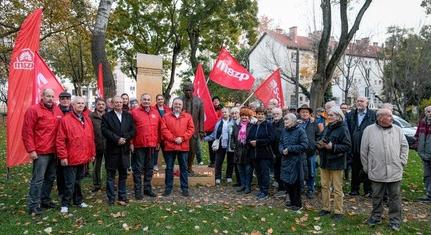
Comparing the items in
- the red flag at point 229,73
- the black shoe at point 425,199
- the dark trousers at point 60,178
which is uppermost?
the red flag at point 229,73

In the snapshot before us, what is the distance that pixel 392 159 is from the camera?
21.7ft

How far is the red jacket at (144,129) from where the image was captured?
26.8 ft

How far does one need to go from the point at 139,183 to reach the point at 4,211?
2470mm

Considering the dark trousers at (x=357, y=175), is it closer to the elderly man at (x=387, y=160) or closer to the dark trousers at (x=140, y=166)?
the elderly man at (x=387, y=160)

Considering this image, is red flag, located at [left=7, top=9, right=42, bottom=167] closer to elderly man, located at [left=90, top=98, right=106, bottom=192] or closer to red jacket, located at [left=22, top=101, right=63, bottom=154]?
elderly man, located at [left=90, top=98, right=106, bottom=192]

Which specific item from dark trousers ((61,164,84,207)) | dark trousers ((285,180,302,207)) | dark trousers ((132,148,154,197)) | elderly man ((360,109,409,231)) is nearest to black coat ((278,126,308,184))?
dark trousers ((285,180,302,207))

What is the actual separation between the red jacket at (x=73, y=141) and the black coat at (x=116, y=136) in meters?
0.39

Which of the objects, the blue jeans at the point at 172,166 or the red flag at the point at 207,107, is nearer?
the blue jeans at the point at 172,166

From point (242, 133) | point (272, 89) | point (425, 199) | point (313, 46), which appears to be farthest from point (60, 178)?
point (313, 46)

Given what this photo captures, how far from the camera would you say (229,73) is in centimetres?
1239

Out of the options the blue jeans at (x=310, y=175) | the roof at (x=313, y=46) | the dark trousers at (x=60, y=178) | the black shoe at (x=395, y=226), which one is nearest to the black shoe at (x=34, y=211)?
the dark trousers at (x=60, y=178)

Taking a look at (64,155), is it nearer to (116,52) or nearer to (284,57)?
(116,52)

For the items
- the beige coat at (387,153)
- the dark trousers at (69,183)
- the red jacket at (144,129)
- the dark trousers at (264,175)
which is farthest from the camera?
the dark trousers at (264,175)

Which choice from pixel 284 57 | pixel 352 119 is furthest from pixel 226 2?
pixel 284 57
